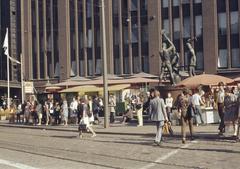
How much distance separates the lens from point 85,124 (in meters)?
24.5

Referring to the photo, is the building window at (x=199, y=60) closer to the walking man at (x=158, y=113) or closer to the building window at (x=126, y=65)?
the building window at (x=126, y=65)

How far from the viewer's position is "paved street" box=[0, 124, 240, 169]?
14.8 m

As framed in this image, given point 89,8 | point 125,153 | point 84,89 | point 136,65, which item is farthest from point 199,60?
point 125,153

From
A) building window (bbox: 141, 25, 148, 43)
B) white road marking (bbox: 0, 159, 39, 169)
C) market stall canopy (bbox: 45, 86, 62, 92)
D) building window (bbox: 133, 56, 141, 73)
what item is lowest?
white road marking (bbox: 0, 159, 39, 169)

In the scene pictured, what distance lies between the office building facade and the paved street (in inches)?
1437

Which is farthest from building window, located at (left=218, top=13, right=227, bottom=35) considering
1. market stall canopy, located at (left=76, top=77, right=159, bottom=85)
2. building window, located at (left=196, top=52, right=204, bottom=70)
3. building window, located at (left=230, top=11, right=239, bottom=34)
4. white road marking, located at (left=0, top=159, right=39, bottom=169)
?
white road marking, located at (left=0, top=159, right=39, bottom=169)

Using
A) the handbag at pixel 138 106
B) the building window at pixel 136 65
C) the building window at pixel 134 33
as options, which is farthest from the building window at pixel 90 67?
the handbag at pixel 138 106

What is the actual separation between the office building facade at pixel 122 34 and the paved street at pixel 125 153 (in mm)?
36496

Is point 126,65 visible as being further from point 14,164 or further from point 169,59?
point 14,164

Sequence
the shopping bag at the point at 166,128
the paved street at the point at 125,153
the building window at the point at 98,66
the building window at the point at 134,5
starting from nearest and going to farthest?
the paved street at the point at 125,153
the shopping bag at the point at 166,128
the building window at the point at 134,5
the building window at the point at 98,66

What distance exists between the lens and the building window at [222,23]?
5912 centimetres

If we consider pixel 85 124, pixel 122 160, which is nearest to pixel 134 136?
pixel 85 124

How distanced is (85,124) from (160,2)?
4093 centimetres

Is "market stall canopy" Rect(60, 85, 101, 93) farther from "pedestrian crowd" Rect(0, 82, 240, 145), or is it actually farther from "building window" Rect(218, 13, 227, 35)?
"building window" Rect(218, 13, 227, 35)
